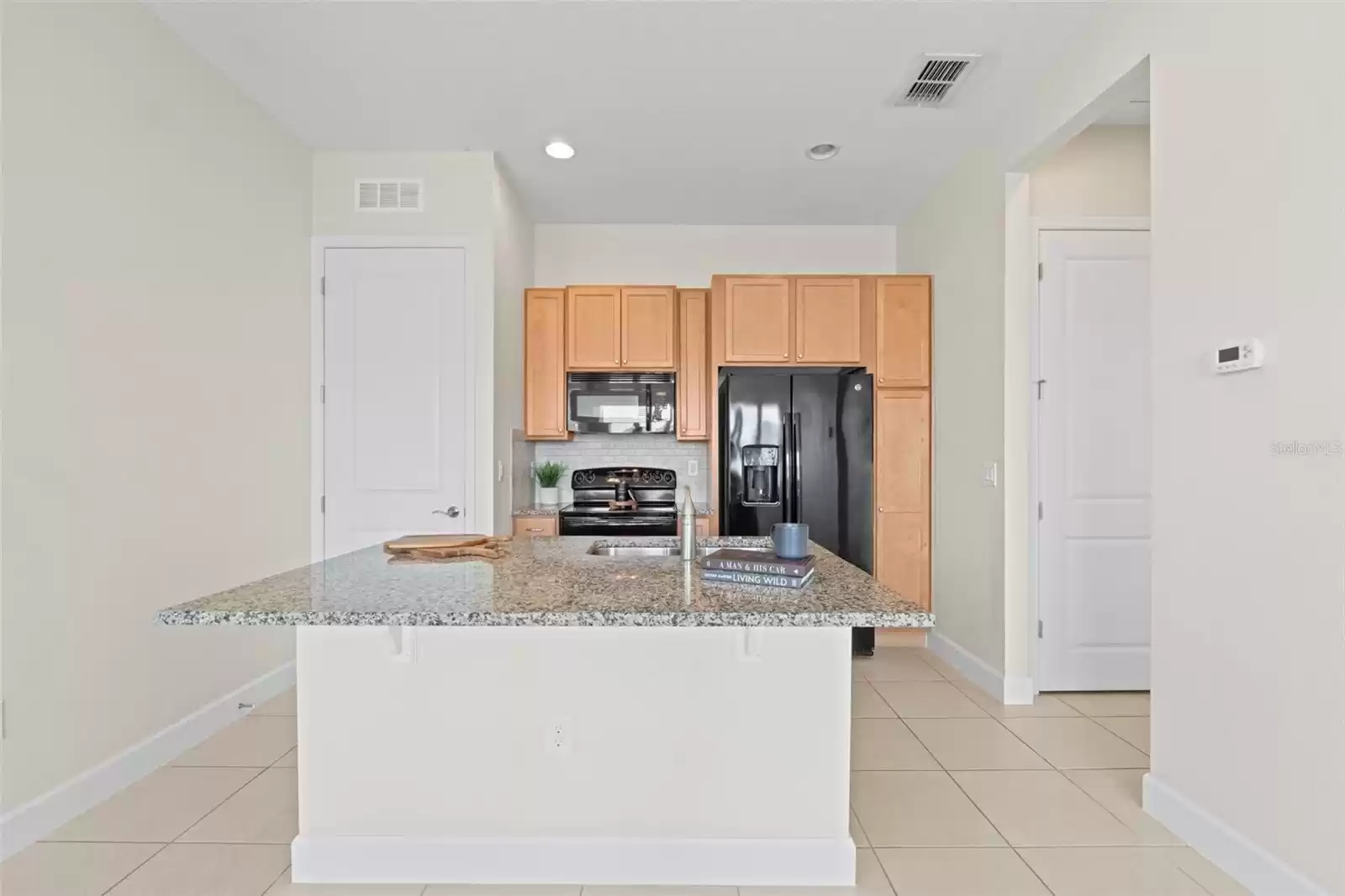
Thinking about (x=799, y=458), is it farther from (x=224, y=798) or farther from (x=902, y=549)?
(x=224, y=798)

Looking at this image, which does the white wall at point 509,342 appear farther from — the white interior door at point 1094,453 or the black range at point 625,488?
the white interior door at point 1094,453

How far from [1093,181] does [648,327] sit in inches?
98.9

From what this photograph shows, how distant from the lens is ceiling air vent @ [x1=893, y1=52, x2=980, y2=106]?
9.24 ft

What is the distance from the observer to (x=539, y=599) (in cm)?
163

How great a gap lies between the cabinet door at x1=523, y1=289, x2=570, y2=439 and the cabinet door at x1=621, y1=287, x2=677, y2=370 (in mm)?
419

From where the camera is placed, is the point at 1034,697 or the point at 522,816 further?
the point at 1034,697

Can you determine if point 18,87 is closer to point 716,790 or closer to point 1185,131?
point 716,790

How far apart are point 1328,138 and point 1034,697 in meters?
2.59

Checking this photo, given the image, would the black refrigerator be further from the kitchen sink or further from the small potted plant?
the kitchen sink

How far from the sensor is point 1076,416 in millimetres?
3398

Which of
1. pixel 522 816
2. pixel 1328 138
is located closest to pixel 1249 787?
pixel 1328 138

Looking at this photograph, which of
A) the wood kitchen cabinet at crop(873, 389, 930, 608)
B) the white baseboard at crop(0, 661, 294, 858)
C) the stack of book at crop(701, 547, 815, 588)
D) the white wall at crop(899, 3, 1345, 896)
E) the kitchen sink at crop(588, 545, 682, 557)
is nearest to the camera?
the white wall at crop(899, 3, 1345, 896)

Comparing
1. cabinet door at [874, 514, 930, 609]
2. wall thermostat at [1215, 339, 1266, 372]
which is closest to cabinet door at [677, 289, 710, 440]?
cabinet door at [874, 514, 930, 609]

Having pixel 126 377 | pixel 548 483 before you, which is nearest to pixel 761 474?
pixel 548 483
